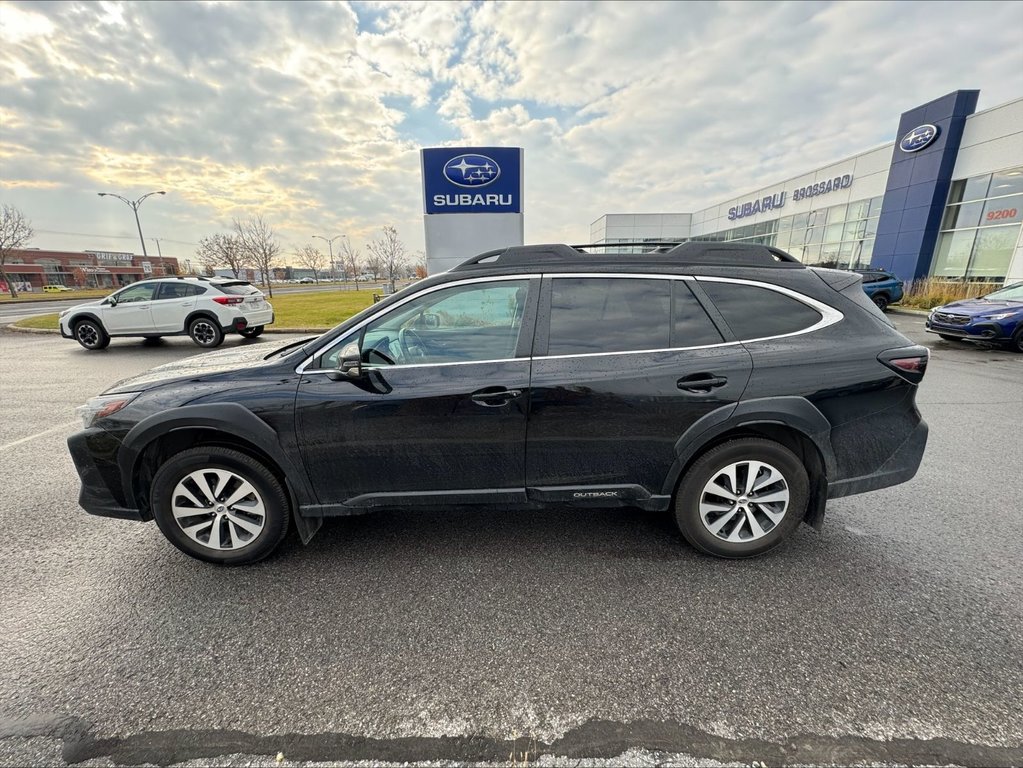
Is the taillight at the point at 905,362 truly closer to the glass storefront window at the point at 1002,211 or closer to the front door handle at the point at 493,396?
the front door handle at the point at 493,396

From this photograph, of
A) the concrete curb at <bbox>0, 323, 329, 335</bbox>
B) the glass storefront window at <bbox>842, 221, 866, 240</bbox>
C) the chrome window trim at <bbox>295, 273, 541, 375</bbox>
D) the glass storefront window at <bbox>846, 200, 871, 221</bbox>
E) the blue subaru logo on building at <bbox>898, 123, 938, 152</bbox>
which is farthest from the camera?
the glass storefront window at <bbox>842, 221, 866, 240</bbox>

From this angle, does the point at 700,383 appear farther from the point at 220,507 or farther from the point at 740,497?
the point at 220,507

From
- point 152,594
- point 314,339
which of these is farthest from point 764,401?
point 152,594

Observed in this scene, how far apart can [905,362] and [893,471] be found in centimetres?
67

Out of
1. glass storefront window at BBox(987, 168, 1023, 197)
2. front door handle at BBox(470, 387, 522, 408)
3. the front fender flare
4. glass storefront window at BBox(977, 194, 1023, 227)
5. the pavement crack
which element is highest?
glass storefront window at BBox(987, 168, 1023, 197)

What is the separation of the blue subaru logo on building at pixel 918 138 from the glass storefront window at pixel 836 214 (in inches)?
195

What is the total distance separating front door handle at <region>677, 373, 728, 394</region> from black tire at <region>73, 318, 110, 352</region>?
13482mm

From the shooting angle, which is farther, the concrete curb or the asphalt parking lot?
the concrete curb

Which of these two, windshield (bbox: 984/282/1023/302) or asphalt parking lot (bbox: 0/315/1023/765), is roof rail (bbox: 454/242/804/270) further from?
windshield (bbox: 984/282/1023/302)

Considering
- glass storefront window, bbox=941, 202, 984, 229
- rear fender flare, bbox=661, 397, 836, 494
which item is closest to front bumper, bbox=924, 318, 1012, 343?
rear fender flare, bbox=661, 397, 836, 494

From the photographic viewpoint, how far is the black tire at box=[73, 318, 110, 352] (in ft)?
34.6

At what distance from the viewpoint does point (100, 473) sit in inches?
103

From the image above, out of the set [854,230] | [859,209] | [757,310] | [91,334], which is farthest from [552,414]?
[854,230]

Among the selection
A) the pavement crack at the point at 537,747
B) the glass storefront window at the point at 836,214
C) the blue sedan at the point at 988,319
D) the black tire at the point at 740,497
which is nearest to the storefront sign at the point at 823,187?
the glass storefront window at the point at 836,214
